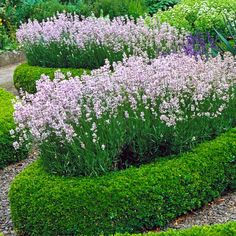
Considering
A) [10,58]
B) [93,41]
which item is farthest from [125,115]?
[10,58]

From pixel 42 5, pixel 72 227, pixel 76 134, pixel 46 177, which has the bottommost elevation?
pixel 72 227

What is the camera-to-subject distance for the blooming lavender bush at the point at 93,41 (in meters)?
8.92

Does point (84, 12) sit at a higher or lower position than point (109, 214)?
higher

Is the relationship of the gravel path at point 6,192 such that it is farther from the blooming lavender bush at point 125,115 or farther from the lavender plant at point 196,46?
the lavender plant at point 196,46

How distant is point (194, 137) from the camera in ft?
18.4

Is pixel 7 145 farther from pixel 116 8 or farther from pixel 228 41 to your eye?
pixel 116 8

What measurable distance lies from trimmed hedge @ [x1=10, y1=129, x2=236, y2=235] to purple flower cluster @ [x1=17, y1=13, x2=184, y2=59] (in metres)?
3.30

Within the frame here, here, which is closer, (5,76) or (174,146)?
(174,146)

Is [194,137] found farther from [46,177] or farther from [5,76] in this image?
[5,76]

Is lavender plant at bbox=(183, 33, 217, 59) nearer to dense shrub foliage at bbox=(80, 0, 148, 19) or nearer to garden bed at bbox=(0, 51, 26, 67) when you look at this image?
dense shrub foliage at bbox=(80, 0, 148, 19)

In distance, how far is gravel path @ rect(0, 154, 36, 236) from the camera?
18.7ft

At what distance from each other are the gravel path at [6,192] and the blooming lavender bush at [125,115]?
71cm

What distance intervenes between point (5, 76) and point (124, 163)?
7.57 metres

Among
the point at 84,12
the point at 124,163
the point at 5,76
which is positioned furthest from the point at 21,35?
the point at 124,163
